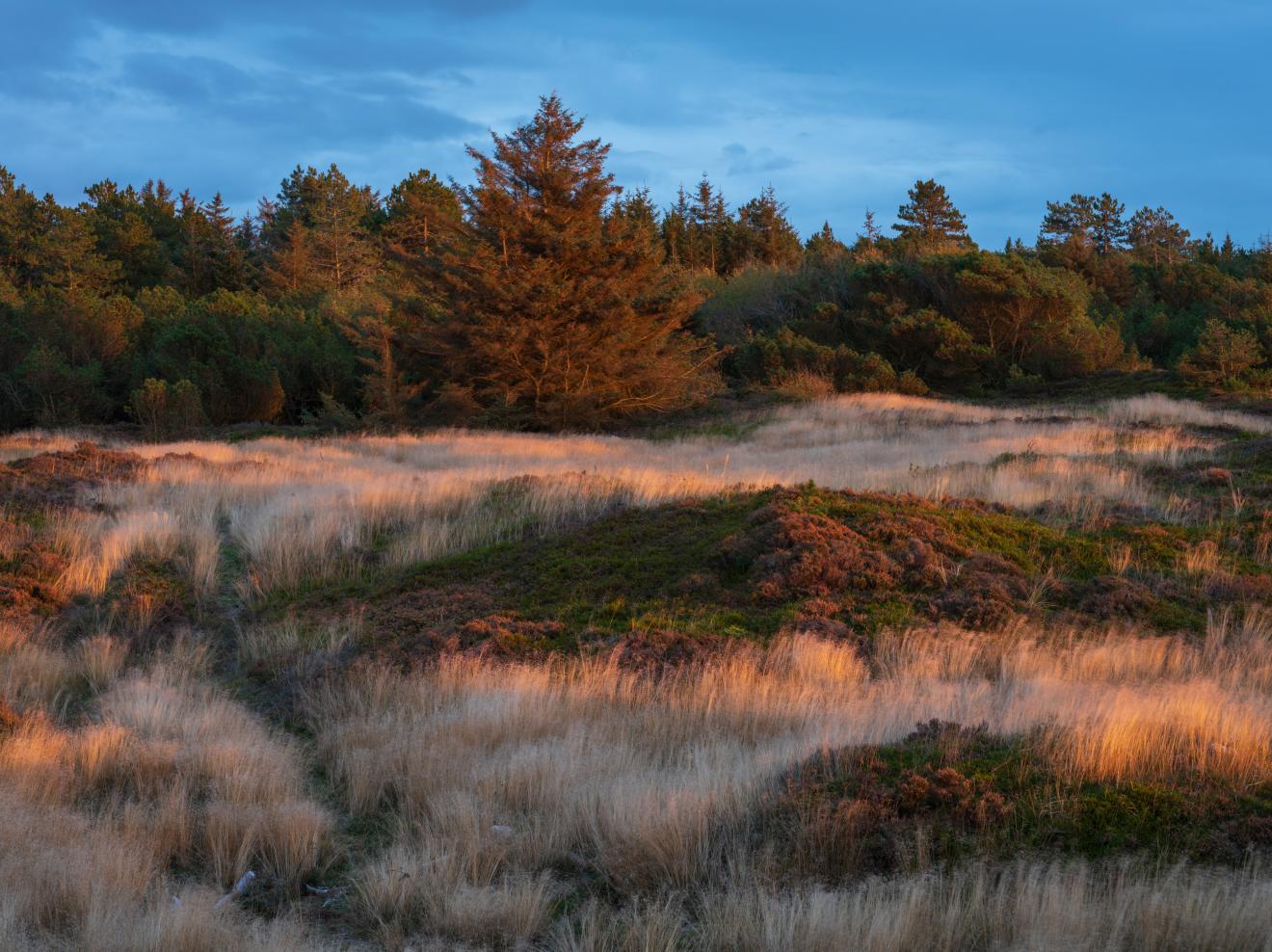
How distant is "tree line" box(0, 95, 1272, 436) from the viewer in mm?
26250

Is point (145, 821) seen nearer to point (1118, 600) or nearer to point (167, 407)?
point (1118, 600)

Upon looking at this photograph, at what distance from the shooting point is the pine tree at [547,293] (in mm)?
25812

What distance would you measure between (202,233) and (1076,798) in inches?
2259

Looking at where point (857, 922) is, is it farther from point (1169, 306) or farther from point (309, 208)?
point (309, 208)

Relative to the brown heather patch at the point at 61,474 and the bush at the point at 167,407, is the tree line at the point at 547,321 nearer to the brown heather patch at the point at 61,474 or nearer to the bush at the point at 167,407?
the bush at the point at 167,407

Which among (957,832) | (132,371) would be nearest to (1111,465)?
(957,832)

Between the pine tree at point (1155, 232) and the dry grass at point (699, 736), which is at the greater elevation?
the pine tree at point (1155, 232)

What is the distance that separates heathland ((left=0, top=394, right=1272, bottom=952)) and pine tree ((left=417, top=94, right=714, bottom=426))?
43.4 ft

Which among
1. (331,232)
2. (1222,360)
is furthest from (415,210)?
(1222,360)

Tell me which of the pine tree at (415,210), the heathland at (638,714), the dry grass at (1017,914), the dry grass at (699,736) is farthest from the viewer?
the pine tree at (415,210)

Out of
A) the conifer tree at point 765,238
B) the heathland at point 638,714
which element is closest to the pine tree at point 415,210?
Result: the conifer tree at point 765,238

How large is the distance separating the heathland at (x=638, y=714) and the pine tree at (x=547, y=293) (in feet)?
43.4

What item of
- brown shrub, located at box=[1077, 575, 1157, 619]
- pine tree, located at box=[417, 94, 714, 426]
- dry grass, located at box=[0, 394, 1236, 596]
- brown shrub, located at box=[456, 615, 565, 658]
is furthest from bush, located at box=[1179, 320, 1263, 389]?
brown shrub, located at box=[456, 615, 565, 658]

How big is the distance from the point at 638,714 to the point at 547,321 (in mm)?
20853
